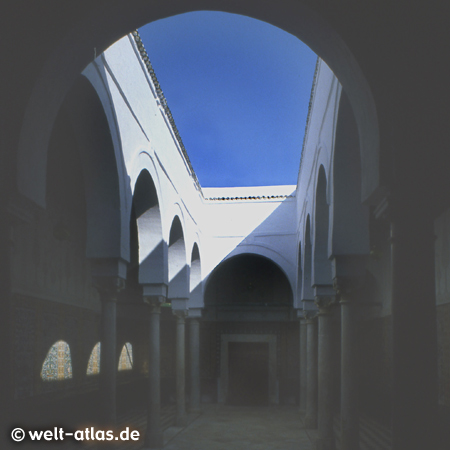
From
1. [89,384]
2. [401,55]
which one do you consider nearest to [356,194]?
[401,55]

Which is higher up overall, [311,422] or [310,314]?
[310,314]

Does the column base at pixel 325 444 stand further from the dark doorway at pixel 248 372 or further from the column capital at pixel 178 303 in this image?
the dark doorway at pixel 248 372

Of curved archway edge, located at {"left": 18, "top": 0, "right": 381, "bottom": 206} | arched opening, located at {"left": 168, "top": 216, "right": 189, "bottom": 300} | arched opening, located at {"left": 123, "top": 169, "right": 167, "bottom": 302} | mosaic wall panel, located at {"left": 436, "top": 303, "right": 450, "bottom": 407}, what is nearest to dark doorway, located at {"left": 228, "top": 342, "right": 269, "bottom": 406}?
arched opening, located at {"left": 168, "top": 216, "right": 189, "bottom": 300}

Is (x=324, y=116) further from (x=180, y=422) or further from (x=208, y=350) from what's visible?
(x=208, y=350)

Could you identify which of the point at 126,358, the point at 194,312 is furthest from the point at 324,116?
the point at 126,358

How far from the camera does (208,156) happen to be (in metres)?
Answer: 15.4

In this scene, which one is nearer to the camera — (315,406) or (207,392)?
(315,406)

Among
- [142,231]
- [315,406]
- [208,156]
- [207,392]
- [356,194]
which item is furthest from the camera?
[207,392]

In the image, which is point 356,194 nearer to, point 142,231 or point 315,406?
point 142,231

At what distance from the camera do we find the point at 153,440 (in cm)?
1045

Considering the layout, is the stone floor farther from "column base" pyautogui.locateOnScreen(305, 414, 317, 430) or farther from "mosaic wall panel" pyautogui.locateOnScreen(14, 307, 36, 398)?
"mosaic wall panel" pyautogui.locateOnScreen(14, 307, 36, 398)

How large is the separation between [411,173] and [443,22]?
909 millimetres

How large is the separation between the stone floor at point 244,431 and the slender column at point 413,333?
8.22m

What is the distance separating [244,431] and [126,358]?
468 centimetres
